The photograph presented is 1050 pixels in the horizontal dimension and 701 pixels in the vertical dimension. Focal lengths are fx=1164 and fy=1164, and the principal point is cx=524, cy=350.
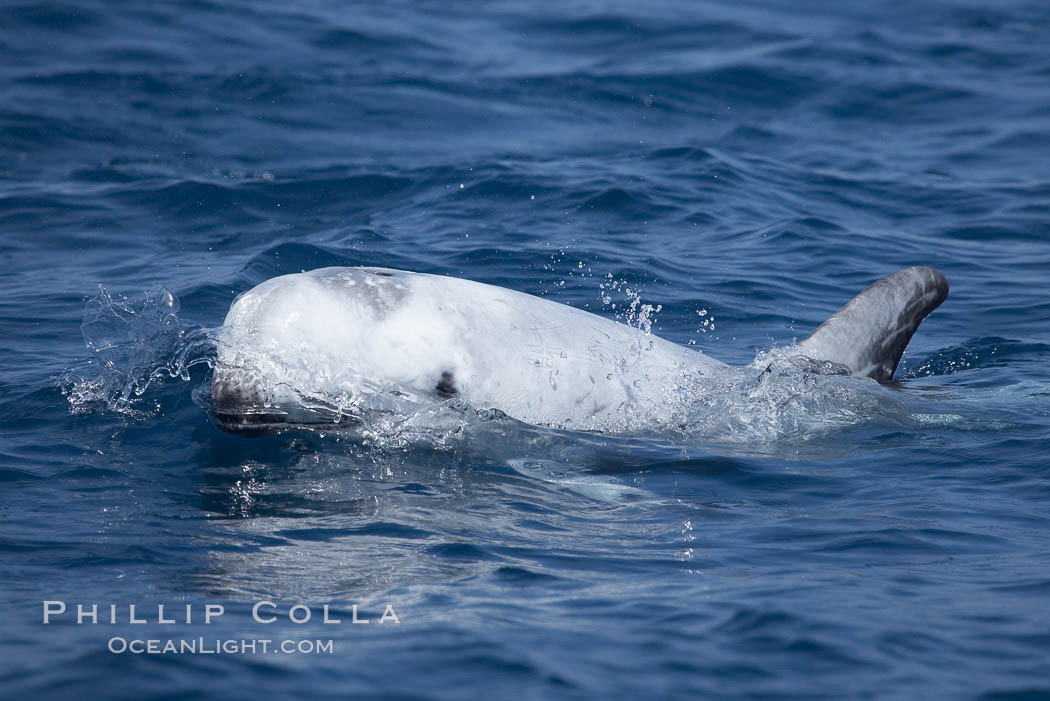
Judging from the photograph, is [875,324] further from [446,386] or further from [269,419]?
[269,419]

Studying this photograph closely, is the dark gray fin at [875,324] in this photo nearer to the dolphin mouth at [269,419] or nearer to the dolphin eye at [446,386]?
the dolphin eye at [446,386]

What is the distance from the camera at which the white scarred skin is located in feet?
23.4

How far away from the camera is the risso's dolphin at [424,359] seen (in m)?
7.12

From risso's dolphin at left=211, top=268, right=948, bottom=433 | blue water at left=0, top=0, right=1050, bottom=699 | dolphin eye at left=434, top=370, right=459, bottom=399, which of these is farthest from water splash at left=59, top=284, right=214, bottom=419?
dolphin eye at left=434, top=370, right=459, bottom=399

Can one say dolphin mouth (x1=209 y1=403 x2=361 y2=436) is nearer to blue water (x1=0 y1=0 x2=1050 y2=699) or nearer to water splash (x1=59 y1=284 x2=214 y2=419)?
blue water (x1=0 y1=0 x2=1050 y2=699)

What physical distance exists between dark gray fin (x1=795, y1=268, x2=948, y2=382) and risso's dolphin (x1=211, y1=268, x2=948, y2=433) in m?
0.94

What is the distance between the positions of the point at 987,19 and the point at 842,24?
335 centimetres

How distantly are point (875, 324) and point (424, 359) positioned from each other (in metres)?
3.66

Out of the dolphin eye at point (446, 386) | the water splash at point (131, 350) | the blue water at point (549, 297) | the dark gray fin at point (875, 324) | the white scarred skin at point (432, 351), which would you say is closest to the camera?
the blue water at point (549, 297)

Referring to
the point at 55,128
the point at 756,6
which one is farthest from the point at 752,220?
the point at 756,6

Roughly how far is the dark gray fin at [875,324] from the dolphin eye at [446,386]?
2.88 m

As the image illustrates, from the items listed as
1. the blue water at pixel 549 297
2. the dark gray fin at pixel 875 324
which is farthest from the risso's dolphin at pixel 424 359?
the dark gray fin at pixel 875 324

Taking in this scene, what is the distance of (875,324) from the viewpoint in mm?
8906

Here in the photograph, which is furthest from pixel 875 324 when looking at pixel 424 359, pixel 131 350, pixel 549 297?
pixel 131 350
